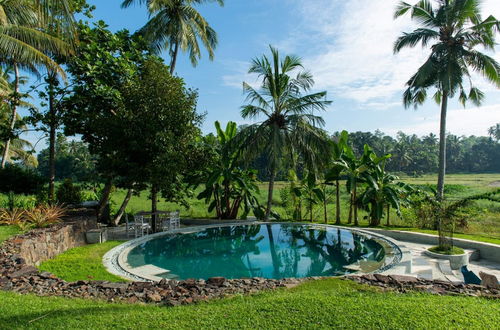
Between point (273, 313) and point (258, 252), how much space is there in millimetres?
5196

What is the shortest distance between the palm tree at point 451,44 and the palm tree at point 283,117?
4.63m

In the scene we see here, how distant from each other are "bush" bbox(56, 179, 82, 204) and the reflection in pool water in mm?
5887

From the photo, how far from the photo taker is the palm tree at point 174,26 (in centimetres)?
1310

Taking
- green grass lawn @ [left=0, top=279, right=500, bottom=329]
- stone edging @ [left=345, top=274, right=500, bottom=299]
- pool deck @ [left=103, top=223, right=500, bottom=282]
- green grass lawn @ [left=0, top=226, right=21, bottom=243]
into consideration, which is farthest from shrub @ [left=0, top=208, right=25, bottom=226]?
pool deck @ [left=103, top=223, right=500, bottom=282]

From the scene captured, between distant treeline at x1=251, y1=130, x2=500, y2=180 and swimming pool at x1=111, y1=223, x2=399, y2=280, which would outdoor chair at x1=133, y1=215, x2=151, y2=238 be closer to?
swimming pool at x1=111, y1=223, x2=399, y2=280

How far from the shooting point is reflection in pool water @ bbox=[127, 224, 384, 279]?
694 cm

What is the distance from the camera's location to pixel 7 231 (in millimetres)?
7625

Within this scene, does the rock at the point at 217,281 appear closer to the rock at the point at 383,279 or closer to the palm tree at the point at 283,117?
the rock at the point at 383,279

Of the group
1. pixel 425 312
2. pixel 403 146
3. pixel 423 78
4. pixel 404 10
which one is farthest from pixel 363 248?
pixel 403 146

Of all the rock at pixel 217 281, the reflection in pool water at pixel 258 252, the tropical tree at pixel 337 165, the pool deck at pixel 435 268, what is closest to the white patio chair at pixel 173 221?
the reflection in pool water at pixel 258 252

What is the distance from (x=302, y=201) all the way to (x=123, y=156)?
8.10 meters

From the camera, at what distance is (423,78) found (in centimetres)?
1223

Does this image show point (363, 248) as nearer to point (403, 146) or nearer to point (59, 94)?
point (59, 94)

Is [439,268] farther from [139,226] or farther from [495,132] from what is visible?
[495,132]
